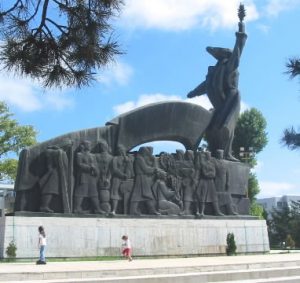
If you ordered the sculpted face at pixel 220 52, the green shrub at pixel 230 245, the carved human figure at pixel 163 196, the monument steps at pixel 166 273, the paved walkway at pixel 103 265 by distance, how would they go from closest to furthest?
the monument steps at pixel 166 273
the paved walkway at pixel 103 265
the carved human figure at pixel 163 196
the green shrub at pixel 230 245
the sculpted face at pixel 220 52

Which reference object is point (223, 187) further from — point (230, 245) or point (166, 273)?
point (166, 273)

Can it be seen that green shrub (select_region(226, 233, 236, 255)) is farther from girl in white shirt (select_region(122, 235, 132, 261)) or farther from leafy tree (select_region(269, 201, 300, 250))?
leafy tree (select_region(269, 201, 300, 250))

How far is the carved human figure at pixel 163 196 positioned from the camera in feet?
63.2

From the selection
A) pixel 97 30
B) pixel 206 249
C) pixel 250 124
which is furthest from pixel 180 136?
pixel 250 124

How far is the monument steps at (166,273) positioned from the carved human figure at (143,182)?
17.3 ft

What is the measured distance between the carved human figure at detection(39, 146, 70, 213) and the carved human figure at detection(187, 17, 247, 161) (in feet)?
23.0

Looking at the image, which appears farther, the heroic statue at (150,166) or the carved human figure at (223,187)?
the carved human figure at (223,187)

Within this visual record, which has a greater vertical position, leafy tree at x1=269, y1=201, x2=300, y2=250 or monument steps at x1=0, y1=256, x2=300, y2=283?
leafy tree at x1=269, y1=201, x2=300, y2=250

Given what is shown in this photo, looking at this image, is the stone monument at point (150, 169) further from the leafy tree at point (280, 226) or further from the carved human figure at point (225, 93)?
the leafy tree at point (280, 226)

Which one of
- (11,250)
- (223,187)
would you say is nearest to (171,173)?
(223,187)

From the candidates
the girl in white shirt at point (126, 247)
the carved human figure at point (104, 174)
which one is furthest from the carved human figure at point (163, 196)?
A: the girl in white shirt at point (126, 247)

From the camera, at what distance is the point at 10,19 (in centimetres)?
621

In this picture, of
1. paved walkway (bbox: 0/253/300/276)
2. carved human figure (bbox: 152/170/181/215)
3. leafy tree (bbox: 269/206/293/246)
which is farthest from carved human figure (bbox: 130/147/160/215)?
leafy tree (bbox: 269/206/293/246)

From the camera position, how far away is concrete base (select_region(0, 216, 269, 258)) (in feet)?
53.9
